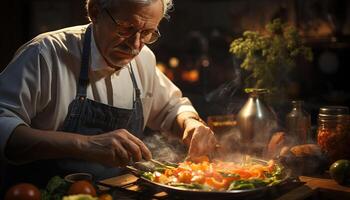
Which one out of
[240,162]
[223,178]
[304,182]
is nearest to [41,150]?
[223,178]

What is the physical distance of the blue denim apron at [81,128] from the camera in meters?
2.80

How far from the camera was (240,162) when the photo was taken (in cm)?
295

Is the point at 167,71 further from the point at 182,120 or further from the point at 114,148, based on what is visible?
the point at 114,148

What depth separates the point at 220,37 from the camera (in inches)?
333

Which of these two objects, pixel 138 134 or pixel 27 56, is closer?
pixel 27 56

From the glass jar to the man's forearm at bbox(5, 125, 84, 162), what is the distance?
1616mm

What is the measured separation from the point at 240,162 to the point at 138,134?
30.0 inches

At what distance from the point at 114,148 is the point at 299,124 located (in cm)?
162

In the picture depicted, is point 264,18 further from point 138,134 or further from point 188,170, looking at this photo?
point 188,170

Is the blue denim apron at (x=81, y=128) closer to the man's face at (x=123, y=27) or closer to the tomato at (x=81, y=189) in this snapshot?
the man's face at (x=123, y=27)

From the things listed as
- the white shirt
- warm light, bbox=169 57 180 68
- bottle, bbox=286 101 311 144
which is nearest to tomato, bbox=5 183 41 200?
the white shirt

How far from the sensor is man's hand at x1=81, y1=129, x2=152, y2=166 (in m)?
2.31

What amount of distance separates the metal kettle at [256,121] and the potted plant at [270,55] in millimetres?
378

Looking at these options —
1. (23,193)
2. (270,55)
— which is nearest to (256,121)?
(270,55)
